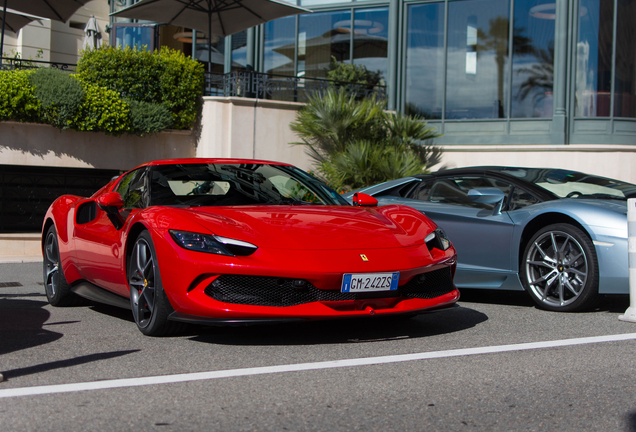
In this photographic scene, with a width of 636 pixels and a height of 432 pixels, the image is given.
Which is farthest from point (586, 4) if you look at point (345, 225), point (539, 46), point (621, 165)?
point (345, 225)

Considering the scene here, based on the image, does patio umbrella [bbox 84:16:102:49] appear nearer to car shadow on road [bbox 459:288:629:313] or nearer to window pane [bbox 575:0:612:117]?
window pane [bbox 575:0:612:117]

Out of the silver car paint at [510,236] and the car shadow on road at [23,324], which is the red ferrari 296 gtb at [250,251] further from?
the silver car paint at [510,236]

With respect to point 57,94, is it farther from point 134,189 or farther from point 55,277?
point 134,189

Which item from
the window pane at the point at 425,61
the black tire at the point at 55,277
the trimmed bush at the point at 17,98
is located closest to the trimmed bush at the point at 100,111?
the trimmed bush at the point at 17,98

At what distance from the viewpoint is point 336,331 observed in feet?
16.2

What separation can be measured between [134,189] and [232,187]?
81 centimetres

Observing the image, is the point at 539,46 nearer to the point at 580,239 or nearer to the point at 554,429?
the point at 580,239

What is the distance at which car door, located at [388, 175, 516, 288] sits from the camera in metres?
6.26

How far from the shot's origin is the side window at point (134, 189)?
17.6 feet

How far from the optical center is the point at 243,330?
16.4 ft

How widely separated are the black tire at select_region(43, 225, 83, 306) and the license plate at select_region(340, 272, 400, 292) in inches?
118

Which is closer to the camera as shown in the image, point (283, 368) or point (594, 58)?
point (283, 368)

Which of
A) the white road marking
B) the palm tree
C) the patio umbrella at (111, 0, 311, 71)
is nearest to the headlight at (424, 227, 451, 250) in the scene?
the white road marking

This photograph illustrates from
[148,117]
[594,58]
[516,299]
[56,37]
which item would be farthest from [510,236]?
[56,37]
